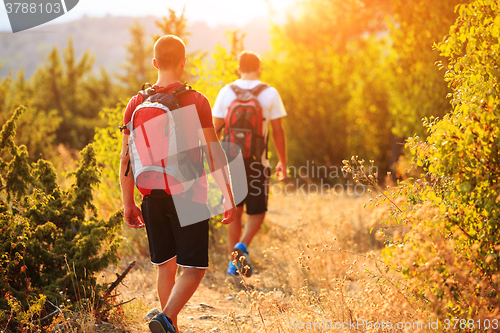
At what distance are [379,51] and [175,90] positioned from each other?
15077 millimetres

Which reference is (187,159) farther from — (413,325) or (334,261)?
(334,261)

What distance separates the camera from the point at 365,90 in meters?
14.1

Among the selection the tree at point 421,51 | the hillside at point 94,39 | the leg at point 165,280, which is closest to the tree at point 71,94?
the tree at point 421,51

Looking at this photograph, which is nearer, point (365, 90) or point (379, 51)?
point (365, 90)

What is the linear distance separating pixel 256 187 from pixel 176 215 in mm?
1882

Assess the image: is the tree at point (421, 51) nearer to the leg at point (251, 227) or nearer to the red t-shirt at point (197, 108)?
the leg at point (251, 227)

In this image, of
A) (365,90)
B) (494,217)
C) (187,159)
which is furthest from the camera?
(365,90)

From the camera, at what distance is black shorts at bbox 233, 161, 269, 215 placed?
160 inches

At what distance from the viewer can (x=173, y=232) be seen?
7.91 ft

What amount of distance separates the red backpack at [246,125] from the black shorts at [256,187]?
0.39 feet

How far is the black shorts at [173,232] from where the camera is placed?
92.2 inches

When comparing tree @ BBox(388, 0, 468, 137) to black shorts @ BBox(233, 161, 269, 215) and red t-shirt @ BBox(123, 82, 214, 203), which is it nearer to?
black shorts @ BBox(233, 161, 269, 215)

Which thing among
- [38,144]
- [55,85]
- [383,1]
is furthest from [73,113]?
[383,1]

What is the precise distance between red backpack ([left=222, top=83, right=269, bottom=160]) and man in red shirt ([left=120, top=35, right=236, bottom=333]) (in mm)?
1518
